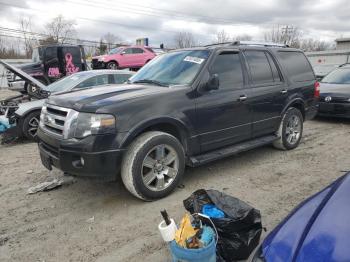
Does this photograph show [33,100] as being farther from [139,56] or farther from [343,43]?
[343,43]

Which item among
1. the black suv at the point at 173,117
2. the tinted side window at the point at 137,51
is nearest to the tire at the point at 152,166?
the black suv at the point at 173,117

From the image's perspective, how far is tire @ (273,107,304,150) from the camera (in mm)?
5742

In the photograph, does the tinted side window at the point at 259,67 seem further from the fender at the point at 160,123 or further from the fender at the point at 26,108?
the fender at the point at 26,108

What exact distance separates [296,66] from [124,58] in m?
14.9

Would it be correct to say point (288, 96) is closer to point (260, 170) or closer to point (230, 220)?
point (260, 170)

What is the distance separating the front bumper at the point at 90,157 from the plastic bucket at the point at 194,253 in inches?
54.6

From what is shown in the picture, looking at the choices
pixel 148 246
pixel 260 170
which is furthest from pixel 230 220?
pixel 260 170

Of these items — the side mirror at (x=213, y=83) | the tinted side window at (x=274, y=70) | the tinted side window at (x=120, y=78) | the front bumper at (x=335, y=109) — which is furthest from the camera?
the front bumper at (x=335, y=109)

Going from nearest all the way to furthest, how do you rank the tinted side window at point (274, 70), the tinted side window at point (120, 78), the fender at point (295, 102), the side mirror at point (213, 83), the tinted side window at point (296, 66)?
1. the side mirror at point (213, 83)
2. the tinted side window at point (274, 70)
3. the fender at point (295, 102)
4. the tinted side window at point (296, 66)
5. the tinted side window at point (120, 78)

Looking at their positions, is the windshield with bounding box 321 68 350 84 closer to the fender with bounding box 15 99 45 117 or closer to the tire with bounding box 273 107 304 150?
the tire with bounding box 273 107 304 150

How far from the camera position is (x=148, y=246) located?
3.10 meters

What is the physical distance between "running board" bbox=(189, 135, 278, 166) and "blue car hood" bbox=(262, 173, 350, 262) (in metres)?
2.34

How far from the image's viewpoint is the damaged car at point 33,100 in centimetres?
693

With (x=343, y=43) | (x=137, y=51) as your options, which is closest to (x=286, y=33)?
(x=343, y=43)
